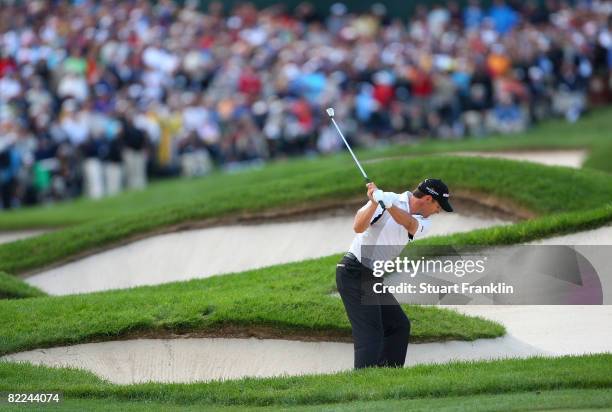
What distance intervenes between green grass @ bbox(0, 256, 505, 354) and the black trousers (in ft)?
5.23

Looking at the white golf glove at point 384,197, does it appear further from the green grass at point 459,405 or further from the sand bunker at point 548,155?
the sand bunker at point 548,155

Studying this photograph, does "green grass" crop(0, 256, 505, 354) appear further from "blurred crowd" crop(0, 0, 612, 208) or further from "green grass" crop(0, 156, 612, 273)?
"blurred crowd" crop(0, 0, 612, 208)

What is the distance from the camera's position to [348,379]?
1302 cm

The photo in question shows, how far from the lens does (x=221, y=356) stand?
15.2 metres

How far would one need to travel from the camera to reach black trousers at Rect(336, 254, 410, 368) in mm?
13164

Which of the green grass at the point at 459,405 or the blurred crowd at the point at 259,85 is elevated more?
the green grass at the point at 459,405

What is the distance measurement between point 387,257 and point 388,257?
2 cm

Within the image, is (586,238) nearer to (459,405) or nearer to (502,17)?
(459,405)


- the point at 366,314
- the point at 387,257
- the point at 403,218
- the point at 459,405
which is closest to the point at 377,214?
the point at 403,218

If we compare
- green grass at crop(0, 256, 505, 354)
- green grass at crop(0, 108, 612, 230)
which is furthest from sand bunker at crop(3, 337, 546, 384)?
green grass at crop(0, 108, 612, 230)

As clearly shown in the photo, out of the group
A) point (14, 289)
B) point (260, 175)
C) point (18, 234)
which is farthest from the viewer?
point (260, 175)

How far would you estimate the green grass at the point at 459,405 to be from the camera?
11453 millimetres

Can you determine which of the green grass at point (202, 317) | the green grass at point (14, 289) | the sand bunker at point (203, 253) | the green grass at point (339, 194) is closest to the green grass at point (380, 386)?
the green grass at point (202, 317)

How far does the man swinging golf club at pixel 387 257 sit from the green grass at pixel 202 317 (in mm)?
1545
